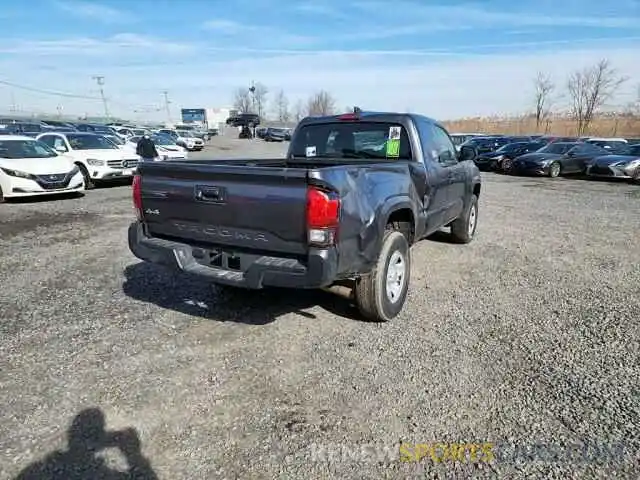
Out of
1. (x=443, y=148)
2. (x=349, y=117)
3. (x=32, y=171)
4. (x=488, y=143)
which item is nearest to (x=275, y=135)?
(x=488, y=143)

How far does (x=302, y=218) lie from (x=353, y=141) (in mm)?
2272

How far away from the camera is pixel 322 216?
3041 mm

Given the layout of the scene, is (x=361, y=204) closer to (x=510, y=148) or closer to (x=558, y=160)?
(x=558, y=160)

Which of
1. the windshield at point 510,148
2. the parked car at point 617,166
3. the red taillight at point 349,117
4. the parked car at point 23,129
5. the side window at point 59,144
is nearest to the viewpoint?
the red taillight at point 349,117

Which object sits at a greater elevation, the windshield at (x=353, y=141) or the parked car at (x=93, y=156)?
the windshield at (x=353, y=141)

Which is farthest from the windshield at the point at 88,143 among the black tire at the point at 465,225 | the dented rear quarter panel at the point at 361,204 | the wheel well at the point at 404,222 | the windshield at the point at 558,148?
the windshield at the point at 558,148

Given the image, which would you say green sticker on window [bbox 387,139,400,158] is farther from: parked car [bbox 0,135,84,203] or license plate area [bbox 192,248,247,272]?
parked car [bbox 0,135,84,203]

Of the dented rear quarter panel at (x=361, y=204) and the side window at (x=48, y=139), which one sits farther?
the side window at (x=48, y=139)

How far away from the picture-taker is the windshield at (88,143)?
43.1 ft

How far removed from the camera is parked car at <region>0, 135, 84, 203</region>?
33.0 ft

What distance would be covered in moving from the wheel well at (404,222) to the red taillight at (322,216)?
1.08 meters

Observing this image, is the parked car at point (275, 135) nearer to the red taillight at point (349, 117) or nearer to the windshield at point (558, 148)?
the windshield at point (558, 148)

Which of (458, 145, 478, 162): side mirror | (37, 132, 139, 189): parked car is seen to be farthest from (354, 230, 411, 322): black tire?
(37, 132, 139, 189): parked car

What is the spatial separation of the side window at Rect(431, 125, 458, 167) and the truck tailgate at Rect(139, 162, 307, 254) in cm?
260
